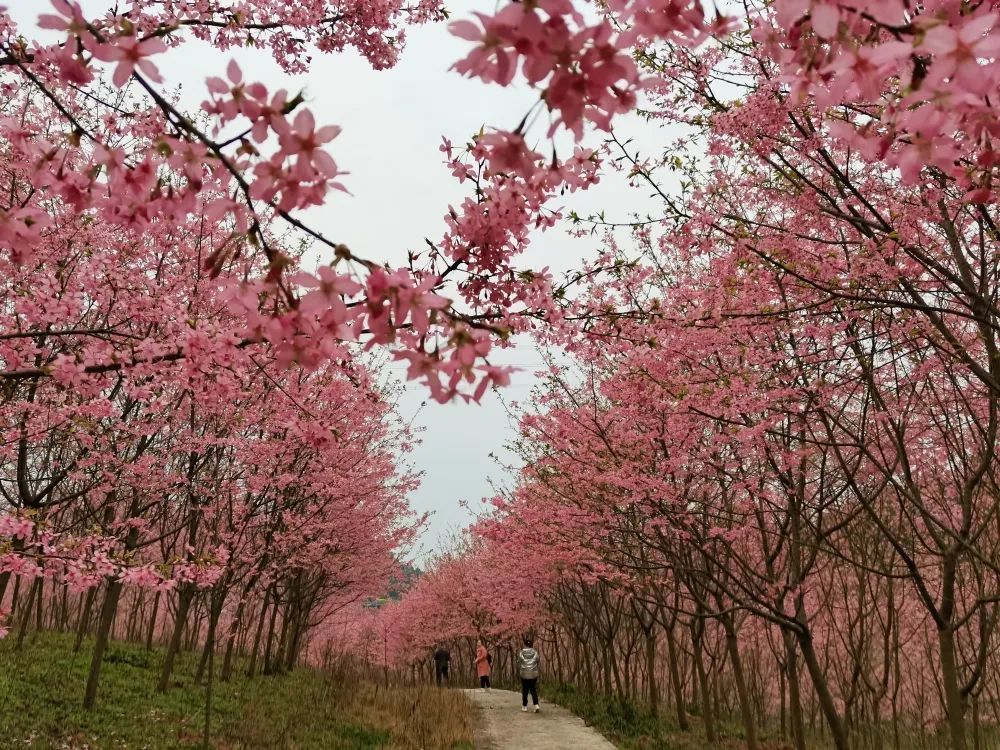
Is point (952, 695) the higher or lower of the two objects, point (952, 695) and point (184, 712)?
the higher

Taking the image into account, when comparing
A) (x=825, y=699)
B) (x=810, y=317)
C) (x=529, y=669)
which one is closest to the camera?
(x=810, y=317)

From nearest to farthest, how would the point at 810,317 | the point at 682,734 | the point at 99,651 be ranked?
the point at 810,317 → the point at 99,651 → the point at 682,734

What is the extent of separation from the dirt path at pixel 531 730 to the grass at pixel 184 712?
52 centimetres

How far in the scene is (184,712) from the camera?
10469 mm

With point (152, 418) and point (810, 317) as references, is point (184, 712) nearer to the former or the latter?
point (152, 418)

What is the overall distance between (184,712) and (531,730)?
6296mm

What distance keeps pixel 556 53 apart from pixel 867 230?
159 inches

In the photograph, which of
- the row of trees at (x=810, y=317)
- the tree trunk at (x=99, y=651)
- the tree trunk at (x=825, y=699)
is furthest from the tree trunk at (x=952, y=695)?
the tree trunk at (x=99, y=651)

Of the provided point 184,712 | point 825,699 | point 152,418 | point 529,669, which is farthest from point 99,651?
point 825,699

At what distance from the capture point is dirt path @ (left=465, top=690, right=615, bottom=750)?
11.1m

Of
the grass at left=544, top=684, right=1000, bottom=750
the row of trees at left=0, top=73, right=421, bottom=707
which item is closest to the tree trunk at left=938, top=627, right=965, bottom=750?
the row of trees at left=0, top=73, right=421, bottom=707

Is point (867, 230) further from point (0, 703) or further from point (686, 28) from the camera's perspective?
point (0, 703)

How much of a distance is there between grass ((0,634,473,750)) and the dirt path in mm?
518

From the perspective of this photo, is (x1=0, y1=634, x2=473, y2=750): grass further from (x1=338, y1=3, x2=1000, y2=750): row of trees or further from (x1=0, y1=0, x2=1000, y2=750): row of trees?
(x1=338, y1=3, x2=1000, y2=750): row of trees
